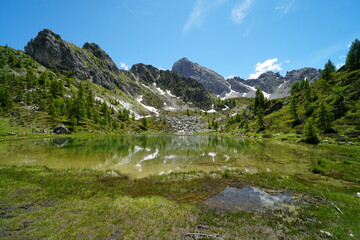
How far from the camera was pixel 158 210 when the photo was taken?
39.8 feet

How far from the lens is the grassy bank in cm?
938

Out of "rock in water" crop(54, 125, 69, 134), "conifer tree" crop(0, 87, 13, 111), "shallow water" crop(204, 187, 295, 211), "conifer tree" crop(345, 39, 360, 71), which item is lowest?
"shallow water" crop(204, 187, 295, 211)

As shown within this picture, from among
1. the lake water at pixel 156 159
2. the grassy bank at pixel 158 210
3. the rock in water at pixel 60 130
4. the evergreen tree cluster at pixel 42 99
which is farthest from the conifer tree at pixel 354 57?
the rock in water at pixel 60 130

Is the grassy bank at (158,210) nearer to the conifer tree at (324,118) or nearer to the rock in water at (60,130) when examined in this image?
the conifer tree at (324,118)

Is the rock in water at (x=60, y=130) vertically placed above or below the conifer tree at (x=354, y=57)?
below

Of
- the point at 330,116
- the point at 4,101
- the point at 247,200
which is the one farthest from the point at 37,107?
the point at 330,116

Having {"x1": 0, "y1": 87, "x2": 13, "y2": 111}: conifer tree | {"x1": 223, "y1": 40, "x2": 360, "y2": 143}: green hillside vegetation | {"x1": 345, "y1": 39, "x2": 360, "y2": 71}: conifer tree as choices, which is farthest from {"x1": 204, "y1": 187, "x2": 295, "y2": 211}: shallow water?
{"x1": 345, "y1": 39, "x2": 360, "y2": 71}: conifer tree

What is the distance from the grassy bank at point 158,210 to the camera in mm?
9375

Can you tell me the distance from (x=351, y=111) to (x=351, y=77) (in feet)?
151

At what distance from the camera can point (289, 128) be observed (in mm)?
88750

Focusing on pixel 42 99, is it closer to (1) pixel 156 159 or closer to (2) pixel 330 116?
(1) pixel 156 159

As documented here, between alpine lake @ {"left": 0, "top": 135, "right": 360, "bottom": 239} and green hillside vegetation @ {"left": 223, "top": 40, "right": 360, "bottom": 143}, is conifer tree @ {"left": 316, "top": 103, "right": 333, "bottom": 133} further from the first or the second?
alpine lake @ {"left": 0, "top": 135, "right": 360, "bottom": 239}

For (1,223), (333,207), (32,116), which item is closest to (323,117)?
(333,207)

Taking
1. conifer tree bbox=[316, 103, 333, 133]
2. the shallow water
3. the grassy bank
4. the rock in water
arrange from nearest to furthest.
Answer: the grassy bank → the shallow water → conifer tree bbox=[316, 103, 333, 133] → the rock in water
